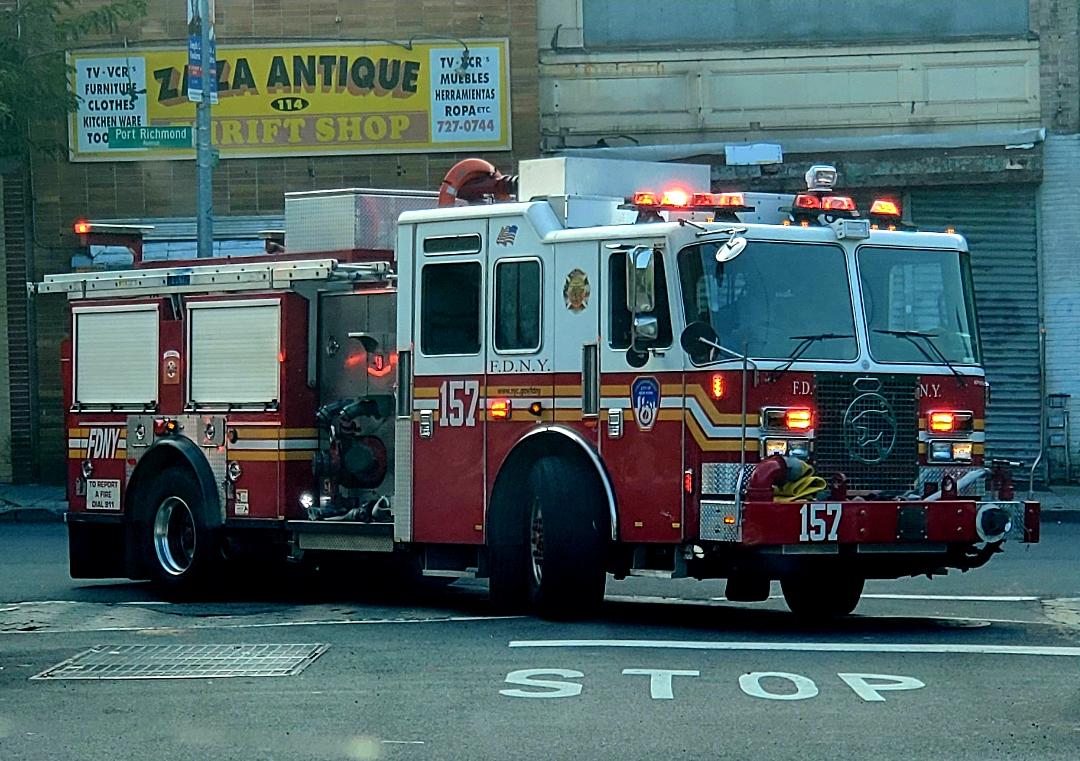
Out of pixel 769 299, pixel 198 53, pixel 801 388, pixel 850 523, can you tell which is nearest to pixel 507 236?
pixel 769 299

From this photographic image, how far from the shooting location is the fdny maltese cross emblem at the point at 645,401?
11.5 metres

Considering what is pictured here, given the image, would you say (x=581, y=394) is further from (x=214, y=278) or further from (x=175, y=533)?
(x=175, y=533)

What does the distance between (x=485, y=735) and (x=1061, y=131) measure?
1745cm

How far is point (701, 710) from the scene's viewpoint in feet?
28.8

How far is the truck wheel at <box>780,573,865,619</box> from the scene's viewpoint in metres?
12.5

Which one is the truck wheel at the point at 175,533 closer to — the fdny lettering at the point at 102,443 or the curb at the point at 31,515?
the fdny lettering at the point at 102,443

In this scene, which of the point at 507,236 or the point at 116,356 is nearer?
the point at 507,236

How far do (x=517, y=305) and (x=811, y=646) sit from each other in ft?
9.71

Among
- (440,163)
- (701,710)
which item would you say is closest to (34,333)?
(440,163)

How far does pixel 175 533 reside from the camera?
14664 millimetres

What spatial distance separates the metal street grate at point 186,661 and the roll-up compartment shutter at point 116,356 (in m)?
3.77

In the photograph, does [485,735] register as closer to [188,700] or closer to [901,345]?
[188,700]

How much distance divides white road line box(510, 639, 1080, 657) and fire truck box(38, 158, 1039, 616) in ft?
1.93

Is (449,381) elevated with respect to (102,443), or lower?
elevated
